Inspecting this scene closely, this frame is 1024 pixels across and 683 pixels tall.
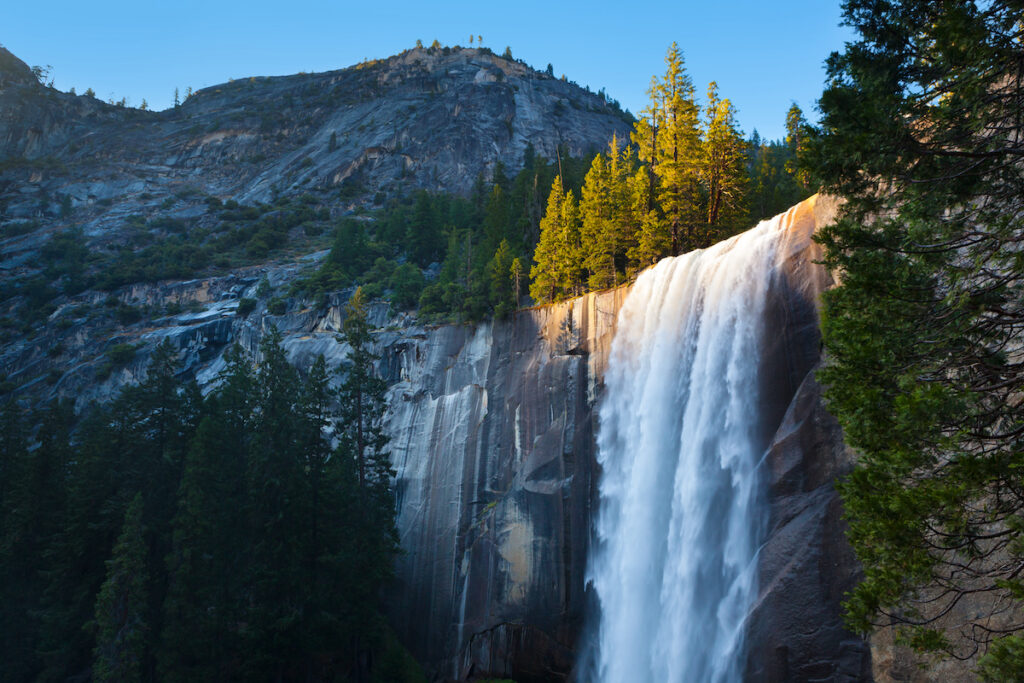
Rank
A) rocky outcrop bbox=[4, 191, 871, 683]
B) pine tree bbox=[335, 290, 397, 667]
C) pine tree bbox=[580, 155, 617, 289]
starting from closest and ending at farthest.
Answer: rocky outcrop bbox=[4, 191, 871, 683] → pine tree bbox=[335, 290, 397, 667] → pine tree bbox=[580, 155, 617, 289]

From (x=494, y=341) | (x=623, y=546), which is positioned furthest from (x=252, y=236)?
(x=623, y=546)

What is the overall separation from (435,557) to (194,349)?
30225 mm

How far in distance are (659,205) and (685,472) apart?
1726cm

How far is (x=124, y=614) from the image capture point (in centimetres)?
2334

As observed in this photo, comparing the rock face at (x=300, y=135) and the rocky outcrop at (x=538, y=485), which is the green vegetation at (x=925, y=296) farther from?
the rock face at (x=300, y=135)

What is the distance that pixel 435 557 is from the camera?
32.1 m

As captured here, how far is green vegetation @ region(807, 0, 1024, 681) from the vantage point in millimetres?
6906

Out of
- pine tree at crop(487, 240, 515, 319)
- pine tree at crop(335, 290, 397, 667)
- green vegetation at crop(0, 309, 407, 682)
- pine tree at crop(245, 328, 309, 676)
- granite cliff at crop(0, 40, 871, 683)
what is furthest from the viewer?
pine tree at crop(487, 240, 515, 319)

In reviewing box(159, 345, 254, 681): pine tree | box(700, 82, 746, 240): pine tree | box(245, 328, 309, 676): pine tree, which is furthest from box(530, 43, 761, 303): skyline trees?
box(159, 345, 254, 681): pine tree

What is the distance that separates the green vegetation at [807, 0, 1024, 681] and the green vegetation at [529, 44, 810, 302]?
20.3 metres

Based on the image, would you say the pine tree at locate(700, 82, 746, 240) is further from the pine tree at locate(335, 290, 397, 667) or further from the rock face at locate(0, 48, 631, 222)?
the rock face at locate(0, 48, 631, 222)

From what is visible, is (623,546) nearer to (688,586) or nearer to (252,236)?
(688,586)

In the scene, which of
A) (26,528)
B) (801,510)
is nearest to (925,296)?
(801,510)

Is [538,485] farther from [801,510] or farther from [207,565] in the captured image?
[801,510]
